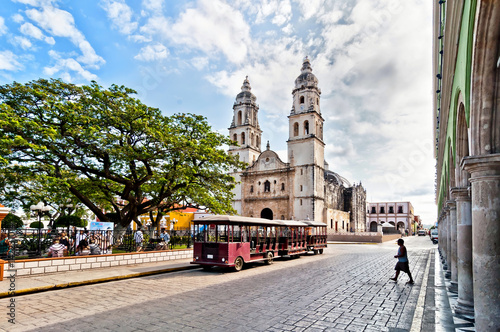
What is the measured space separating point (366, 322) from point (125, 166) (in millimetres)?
14374

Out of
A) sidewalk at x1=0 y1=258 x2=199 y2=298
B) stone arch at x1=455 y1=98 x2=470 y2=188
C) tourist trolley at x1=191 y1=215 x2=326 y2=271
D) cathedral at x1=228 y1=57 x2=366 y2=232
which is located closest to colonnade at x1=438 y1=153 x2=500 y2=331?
stone arch at x1=455 y1=98 x2=470 y2=188

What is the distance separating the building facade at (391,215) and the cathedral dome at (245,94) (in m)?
47.9

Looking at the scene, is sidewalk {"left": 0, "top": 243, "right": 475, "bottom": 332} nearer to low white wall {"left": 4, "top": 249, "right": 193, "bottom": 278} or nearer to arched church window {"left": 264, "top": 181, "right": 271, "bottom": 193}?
low white wall {"left": 4, "top": 249, "right": 193, "bottom": 278}

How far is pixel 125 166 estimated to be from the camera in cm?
1720

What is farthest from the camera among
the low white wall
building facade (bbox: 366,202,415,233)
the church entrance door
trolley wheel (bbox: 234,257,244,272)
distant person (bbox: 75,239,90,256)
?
building facade (bbox: 366,202,415,233)

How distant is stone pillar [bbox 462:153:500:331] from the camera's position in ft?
13.4

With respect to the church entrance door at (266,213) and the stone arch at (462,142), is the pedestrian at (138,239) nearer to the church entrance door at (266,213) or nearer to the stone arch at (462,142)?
the stone arch at (462,142)

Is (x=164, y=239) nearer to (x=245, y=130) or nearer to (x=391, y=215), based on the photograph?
(x=245, y=130)

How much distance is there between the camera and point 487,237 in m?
4.19

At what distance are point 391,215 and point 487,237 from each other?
279ft

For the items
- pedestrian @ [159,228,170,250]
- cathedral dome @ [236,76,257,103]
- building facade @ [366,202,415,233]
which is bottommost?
building facade @ [366,202,415,233]

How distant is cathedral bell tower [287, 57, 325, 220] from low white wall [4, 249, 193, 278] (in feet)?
90.2

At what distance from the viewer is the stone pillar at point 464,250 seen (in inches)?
251

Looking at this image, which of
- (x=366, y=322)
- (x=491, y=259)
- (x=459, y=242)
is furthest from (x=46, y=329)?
(x=459, y=242)
